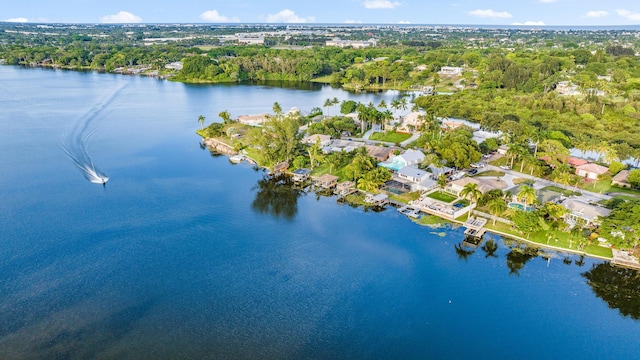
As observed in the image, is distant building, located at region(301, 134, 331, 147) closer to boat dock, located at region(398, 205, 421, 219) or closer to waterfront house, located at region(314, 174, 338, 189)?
waterfront house, located at region(314, 174, 338, 189)

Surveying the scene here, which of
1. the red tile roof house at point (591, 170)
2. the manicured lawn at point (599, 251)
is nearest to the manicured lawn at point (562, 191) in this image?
the red tile roof house at point (591, 170)

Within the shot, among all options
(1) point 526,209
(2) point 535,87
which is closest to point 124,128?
(1) point 526,209

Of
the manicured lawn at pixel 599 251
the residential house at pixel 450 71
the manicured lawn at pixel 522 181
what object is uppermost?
the residential house at pixel 450 71

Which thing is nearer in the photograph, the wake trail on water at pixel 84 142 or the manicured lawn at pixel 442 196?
the manicured lawn at pixel 442 196

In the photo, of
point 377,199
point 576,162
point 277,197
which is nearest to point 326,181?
point 277,197

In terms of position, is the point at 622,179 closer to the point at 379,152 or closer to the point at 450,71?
the point at 379,152

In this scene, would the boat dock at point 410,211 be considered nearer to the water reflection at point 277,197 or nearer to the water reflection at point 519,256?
the water reflection at point 519,256
